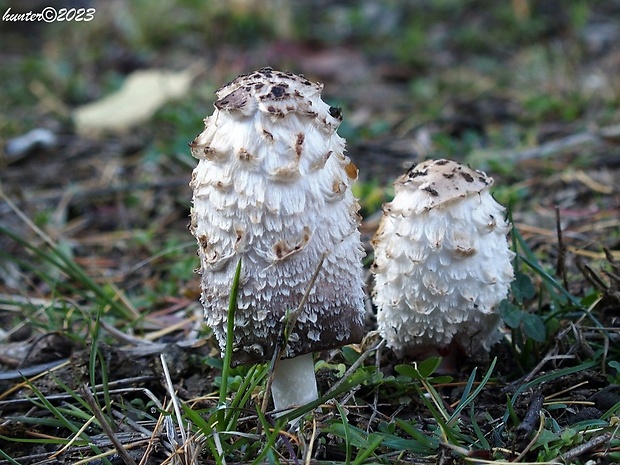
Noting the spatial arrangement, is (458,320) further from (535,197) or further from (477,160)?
(477,160)

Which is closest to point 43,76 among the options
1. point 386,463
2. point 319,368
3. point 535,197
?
point 535,197

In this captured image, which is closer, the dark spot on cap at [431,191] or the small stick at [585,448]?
the small stick at [585,448]

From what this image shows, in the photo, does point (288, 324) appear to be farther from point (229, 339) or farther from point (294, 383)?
point (294, 383)

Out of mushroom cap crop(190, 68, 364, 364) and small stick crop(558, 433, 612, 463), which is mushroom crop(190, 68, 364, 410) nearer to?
mushroom cap crop(190, 68, 364, 364)

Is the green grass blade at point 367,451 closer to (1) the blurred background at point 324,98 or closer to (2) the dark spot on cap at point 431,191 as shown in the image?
(2) the dark spot on cap at point 431,191

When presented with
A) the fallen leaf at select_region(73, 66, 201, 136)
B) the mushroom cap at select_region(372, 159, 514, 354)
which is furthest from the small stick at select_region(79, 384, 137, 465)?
the fallen leaf at select_region(73, 66, 201, 136)

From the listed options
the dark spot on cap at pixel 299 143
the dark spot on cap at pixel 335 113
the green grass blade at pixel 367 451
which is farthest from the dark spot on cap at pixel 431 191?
the green grass blade at pixel 367 451

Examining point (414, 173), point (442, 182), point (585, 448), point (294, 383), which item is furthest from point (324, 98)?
point (585, 448)
